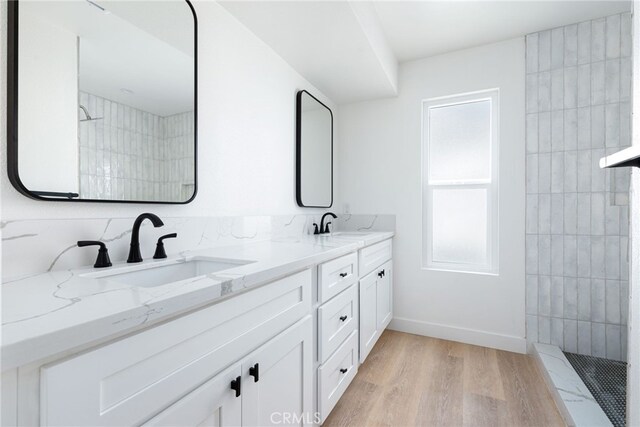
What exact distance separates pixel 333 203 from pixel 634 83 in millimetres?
2246

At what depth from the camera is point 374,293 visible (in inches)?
84.3

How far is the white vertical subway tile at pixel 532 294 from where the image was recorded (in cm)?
227

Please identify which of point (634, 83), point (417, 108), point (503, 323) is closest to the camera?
point (634, 83)

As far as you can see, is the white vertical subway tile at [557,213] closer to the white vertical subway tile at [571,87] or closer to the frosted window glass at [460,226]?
the frosted window glass at [460,226]

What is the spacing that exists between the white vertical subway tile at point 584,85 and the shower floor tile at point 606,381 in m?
1.82

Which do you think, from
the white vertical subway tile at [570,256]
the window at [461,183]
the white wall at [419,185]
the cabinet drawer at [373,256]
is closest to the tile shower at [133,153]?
the cabinet drawer at [373,256]

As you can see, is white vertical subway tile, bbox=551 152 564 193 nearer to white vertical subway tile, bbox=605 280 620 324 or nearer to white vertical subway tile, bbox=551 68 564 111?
white vertical subway tile, bbox=551 68 564 111

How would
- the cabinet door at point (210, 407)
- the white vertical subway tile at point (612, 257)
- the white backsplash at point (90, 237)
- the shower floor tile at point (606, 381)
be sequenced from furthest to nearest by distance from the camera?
the white vertical subway tile at point (612, 257)
the shower floor tile at point (606, 381)
the white backsplash at point (90, 237)
the cabinet door at point (210, 407)

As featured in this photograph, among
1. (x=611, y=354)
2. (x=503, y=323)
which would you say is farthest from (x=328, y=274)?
(x=611, y=354)

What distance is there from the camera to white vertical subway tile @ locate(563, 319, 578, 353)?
2158 millimetres

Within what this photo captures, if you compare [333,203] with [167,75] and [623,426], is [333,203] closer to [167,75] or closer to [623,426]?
[167,75]

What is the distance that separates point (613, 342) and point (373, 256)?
177 cm

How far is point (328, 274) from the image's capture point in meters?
1.41

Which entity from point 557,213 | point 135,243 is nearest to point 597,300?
point 557,213
